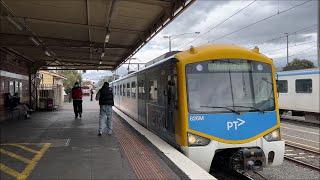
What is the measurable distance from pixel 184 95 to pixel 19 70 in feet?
57.4

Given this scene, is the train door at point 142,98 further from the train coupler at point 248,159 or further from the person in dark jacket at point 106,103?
the train coupler at point 248,159

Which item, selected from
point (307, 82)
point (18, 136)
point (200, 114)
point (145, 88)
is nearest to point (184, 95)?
point (200, 114)

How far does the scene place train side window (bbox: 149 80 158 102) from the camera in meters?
11.6

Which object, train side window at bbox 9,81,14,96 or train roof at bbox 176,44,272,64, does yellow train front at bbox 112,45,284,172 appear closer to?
train roof at bbox 176,44,272,64

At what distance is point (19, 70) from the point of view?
79.1ft

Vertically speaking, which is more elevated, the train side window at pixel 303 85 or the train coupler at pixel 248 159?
the train side window at pixel 303 85

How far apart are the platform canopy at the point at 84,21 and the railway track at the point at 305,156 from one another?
5216mm

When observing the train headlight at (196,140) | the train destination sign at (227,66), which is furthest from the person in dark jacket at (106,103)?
the train headlight at (196,140)

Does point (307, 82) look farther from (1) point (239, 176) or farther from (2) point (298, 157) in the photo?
(1) point (239, 176)

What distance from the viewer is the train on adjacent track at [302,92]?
72.8ft

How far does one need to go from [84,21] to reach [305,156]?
308 inches

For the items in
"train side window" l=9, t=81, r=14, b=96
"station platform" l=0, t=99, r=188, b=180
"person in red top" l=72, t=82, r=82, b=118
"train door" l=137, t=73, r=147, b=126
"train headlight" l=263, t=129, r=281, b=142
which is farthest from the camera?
"train side window" l=9, t=81, r=14, b=96

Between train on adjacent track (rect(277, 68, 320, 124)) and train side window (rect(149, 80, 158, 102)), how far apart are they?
12083 mm

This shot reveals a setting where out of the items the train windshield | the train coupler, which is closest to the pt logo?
the train windshield
